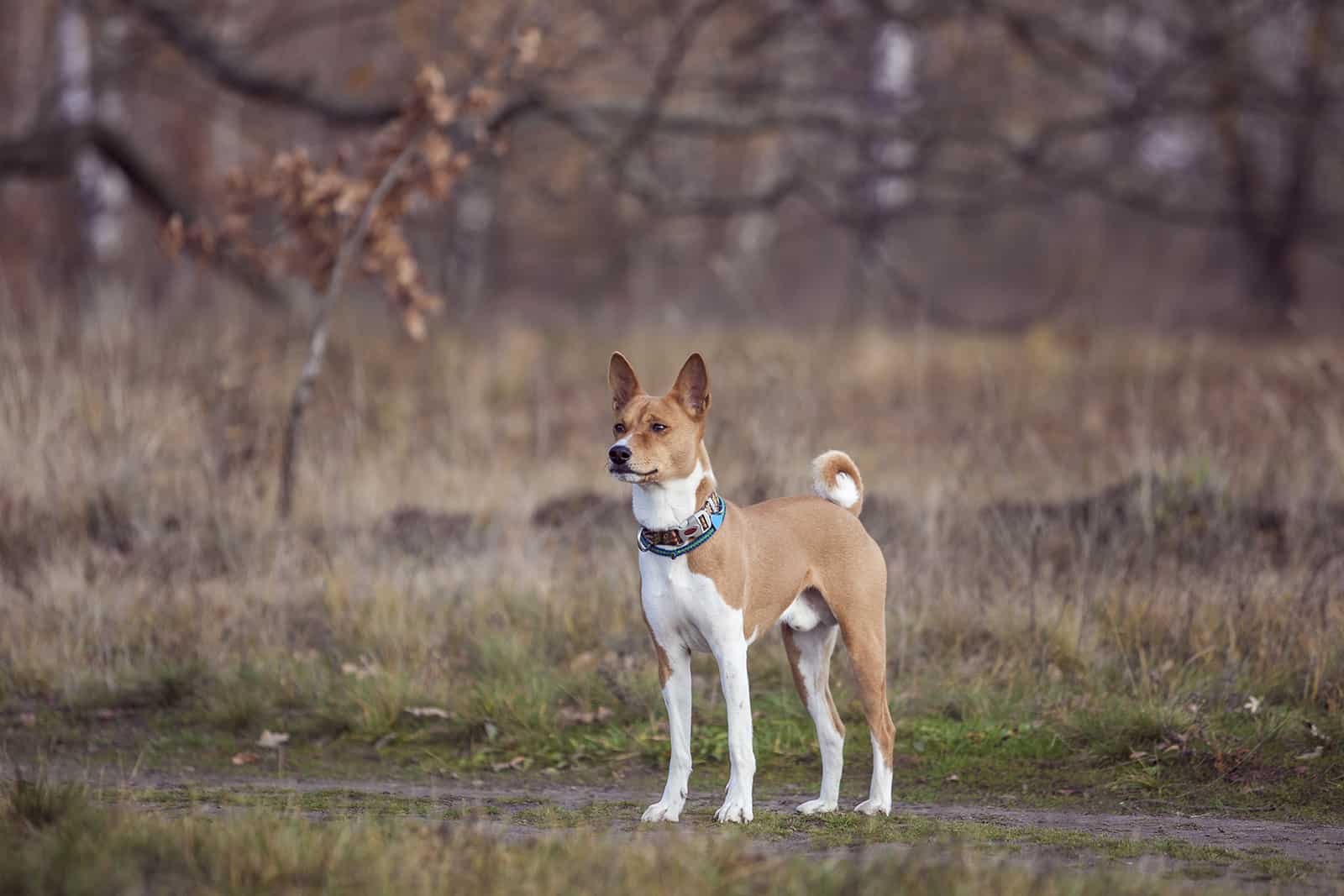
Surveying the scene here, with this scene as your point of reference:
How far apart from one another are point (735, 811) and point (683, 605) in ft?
2.48

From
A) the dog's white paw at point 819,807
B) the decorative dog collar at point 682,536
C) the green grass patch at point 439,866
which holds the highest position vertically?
the decorative dog collar at point 682,536

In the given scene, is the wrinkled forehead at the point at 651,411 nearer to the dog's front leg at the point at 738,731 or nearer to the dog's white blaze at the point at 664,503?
the dog's white blaze at the point at 664,503

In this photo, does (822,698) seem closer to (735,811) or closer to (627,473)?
(735,811)

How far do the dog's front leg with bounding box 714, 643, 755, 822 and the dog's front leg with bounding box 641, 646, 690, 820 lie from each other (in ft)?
0.47

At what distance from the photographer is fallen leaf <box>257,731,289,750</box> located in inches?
274

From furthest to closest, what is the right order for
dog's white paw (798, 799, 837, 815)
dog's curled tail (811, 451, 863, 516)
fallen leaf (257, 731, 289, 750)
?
1. fallen leaf (257, 731, 289, 750)
2. dog's curled tail (811, 451, 863, 516)
3. dog's white paw (798, 799, 837, 815)

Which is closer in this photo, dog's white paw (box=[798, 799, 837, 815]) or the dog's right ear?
the dog's right ear

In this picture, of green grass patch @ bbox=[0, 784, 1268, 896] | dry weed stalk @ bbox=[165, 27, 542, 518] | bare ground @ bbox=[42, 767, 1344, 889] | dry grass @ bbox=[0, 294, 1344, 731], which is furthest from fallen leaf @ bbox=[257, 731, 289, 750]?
dry weed stalk @ bbox=[165, 27, 542, 518]

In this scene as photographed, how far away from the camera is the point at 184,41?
14734mm

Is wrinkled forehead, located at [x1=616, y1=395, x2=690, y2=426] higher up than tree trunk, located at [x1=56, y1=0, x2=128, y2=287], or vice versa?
tree trunk, located at [x1=56, y1=0, x2=128, y2=287]

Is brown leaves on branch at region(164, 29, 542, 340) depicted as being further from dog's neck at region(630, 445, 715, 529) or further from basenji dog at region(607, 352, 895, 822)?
dog's neck at region(630, 445, 715, 529)

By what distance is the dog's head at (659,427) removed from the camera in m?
4.77

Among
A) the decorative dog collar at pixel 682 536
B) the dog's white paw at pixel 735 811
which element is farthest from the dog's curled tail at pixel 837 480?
the dog's white paw at pixel 735 811

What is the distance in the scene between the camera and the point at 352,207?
9.70 meters
